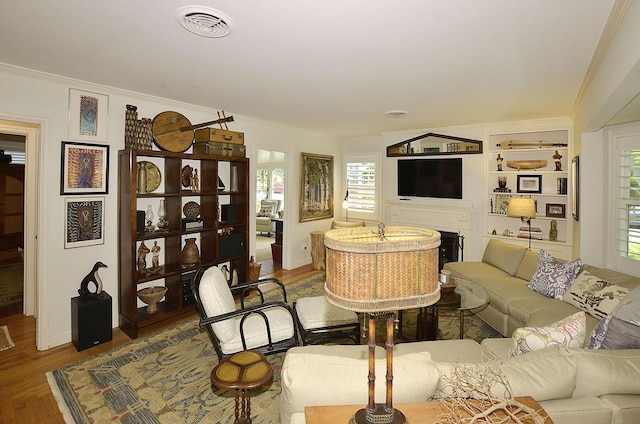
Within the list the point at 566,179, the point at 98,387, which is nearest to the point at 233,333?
the point at 98,387

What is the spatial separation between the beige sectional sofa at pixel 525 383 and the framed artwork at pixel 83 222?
2928mm

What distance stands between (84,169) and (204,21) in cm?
222

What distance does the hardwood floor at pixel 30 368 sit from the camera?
2344 mm

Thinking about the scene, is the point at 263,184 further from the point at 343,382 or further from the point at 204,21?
the point at 343,382

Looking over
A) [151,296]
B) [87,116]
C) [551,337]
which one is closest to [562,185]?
[551,337]

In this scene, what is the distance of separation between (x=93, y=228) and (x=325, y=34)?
297 centimetres

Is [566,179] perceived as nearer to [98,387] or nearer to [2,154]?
[98,387]

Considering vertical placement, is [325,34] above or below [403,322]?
above

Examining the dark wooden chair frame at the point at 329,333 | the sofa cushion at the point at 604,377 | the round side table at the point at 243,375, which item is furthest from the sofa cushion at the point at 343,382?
the dark wooden chair frame at the point at 329,333

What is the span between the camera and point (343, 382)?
1.44 metres

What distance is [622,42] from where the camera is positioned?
1995mm

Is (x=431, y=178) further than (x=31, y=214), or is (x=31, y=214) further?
(x=431, y=178)

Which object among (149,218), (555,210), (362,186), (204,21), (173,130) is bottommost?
(149,218)

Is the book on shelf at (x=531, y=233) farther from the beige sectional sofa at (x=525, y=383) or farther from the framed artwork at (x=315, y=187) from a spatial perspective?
the beige sectional sofa at (x=525, y=383)
